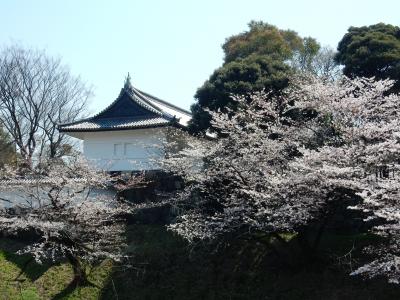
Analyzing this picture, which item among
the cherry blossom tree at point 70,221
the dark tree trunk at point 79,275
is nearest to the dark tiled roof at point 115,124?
the cherry blossom tree at point 70,221

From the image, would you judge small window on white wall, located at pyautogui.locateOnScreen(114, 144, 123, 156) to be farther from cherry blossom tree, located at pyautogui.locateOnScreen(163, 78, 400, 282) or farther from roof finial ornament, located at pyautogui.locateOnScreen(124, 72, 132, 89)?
cherry blossom tree, located at pyautogui.locateOnScreen(163, 78, 400, 282)

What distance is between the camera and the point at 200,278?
1477cm

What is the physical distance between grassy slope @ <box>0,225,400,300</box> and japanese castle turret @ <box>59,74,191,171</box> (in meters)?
5.46

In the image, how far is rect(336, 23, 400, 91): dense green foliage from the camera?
17766 mm

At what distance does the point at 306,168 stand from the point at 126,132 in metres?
13.2

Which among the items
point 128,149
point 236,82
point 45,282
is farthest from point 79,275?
point 236,82

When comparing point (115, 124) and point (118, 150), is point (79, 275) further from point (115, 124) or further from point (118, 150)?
point (115, 124)

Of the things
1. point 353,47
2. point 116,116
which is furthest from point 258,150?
point 116,116

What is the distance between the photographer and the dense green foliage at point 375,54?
699 inches

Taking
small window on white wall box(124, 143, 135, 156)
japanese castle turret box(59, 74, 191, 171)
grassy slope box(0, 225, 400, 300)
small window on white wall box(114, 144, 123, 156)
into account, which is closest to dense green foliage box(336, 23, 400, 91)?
grassy slope box(0, 225, 400, 300)

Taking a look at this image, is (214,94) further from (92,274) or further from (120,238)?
(92,274)

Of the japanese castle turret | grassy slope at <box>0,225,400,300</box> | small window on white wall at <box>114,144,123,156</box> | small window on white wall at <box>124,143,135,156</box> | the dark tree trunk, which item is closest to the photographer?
grassy slope at <box>0,225,400,300</box>

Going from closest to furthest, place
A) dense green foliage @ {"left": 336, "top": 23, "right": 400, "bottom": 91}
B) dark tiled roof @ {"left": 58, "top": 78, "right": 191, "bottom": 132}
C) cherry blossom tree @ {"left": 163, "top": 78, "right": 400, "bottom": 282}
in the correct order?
1. cherry blossom tree @ {"left": 163, "top": 78, "right": 400, "bottom": 282}
2. dense green foliage @ {"left": 336, "top": 23, "right": 400, "bottom": 91}
3. dark tiled roof @ {"left": 58, "top": 78, "right": 191, "bottom": 132}

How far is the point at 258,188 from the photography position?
1341cm
